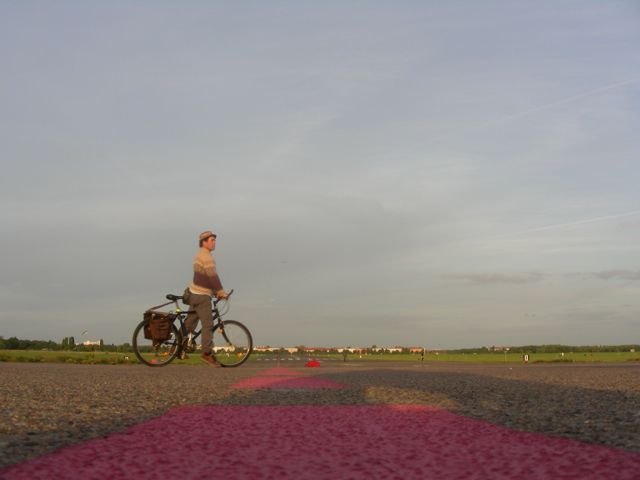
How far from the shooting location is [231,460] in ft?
11.0

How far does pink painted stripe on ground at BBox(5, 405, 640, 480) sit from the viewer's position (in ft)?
9.89

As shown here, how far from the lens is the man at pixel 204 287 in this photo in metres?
13.6

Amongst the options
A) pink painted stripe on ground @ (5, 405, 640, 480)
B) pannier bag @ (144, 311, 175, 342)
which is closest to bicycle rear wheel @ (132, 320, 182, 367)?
pannier bag @ (144, 311, 175, 342)

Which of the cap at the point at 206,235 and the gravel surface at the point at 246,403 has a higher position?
the cap at the point at 206,235

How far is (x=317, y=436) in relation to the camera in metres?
4.19

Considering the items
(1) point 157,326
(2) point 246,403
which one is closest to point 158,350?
(1) point 157,326

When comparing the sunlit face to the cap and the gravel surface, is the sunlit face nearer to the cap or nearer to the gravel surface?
the cap

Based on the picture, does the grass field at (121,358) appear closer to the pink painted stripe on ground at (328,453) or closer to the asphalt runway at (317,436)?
the asphalt runway at (317,436)

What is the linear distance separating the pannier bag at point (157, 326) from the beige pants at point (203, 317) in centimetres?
43

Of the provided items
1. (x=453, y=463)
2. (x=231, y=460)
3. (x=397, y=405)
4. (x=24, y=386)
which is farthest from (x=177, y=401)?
(x=453, y=463)

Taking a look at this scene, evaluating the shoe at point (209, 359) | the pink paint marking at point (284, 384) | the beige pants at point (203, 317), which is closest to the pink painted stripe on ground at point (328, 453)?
the pink paint marking at point (284, 384)

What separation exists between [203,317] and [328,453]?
35.0 feet

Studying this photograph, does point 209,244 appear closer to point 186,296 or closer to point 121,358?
point 186,296

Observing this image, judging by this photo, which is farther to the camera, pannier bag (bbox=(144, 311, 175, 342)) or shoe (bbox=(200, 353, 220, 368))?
shoe (bbox=(200, 353, 220, 368))
